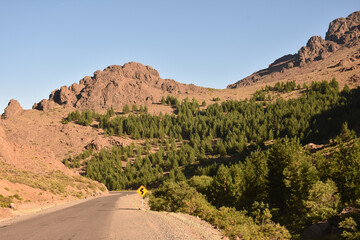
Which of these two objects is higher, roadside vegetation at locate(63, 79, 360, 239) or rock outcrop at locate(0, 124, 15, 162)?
rock outcrop at locate(0, 124, 15, 162)

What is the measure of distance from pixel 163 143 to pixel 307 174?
4744 inches

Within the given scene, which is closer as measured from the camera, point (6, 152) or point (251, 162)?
point (6, 152)

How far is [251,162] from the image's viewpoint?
173 ft

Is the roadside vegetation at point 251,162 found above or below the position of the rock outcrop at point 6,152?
below

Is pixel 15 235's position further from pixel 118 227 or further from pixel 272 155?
pixel 272 155

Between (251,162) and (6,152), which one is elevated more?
(6,152)

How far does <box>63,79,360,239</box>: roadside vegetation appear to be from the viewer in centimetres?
3072

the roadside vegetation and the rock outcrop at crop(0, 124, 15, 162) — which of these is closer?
the roadside vegetation

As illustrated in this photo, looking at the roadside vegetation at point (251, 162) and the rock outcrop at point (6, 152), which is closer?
the roadside vegetation at point (251, 162)

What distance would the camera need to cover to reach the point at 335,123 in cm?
10494

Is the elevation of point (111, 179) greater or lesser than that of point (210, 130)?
lesser

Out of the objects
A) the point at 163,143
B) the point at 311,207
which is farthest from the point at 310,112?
the point at 311,207

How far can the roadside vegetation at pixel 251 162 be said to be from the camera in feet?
101

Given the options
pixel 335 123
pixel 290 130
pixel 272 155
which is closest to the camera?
pixel 272 155
